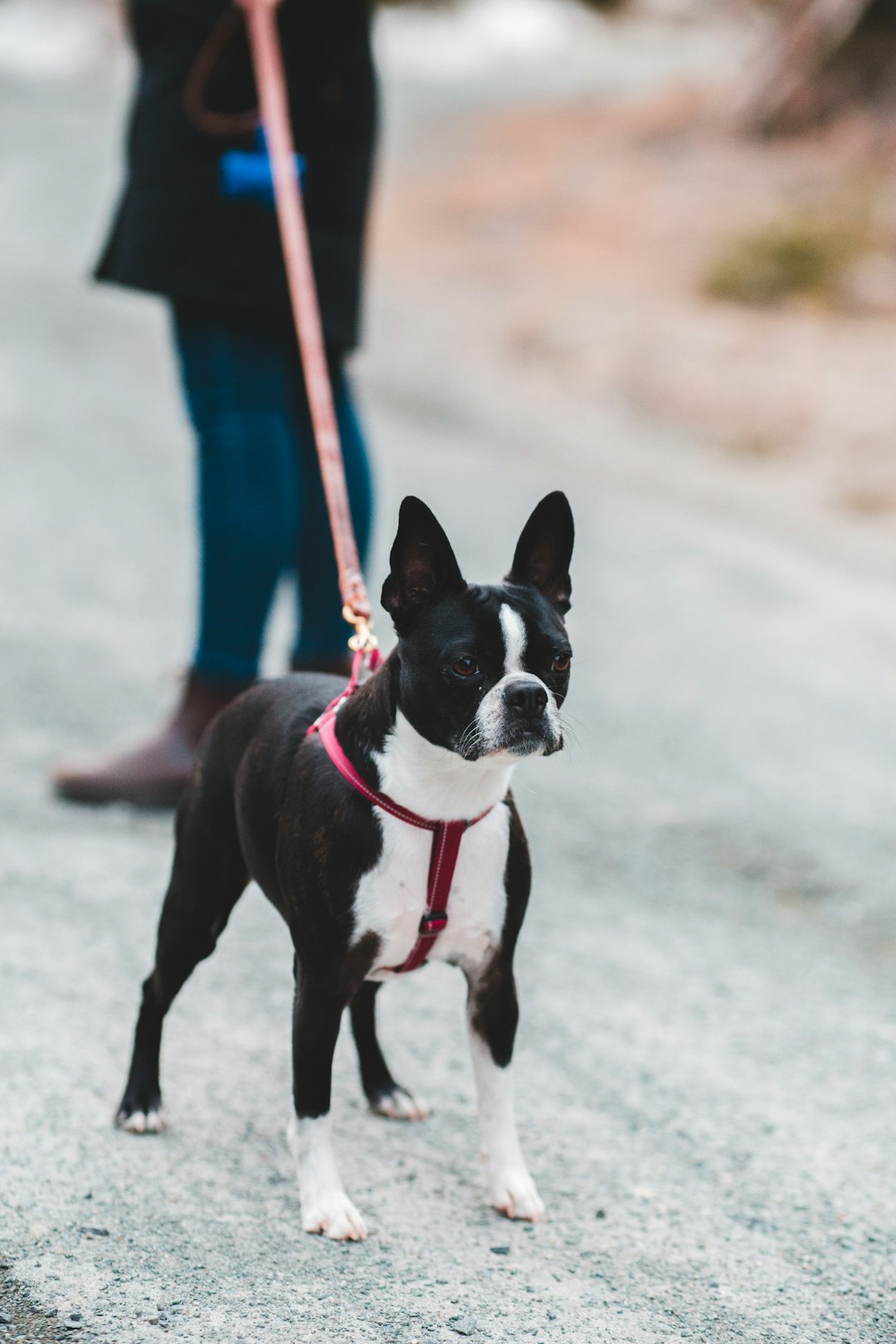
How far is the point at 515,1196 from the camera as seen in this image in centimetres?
225

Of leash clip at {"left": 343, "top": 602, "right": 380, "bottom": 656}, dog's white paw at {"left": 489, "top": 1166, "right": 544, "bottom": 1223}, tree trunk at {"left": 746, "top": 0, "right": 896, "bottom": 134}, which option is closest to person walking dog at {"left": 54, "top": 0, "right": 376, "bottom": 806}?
leash clip at {"left": 343, "top": 602, "right": 380, "bottom": 656}

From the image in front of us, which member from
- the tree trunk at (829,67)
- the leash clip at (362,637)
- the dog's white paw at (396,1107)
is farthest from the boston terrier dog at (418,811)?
the tree trunk at (829,67)

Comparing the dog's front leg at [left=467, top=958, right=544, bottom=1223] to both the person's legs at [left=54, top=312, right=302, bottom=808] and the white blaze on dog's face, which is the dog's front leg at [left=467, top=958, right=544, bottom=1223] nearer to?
the white blaze on dog's face

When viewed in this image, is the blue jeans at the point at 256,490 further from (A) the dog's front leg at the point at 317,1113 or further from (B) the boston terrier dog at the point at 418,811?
(A) the dog's front leg at the point at 317,1113

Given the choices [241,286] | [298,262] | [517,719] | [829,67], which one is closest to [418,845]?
[517,719]

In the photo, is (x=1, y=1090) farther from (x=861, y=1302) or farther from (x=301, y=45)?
(x=301, y=45)

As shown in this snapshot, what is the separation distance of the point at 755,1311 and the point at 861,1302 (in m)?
0.17

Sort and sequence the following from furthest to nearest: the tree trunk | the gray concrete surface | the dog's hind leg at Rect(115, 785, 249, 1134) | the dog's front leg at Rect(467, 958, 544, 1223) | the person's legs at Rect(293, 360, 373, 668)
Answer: the tree trunk, the person's legs at Rect(293, 360, 373, 668), the dog's hind leg at Rect(115, 785, 249, 1134), the dog's front leg at Rect(467, 958, 544, 1223), the gray concrete surface

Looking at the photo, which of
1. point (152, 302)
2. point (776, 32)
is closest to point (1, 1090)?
point (152, 302)

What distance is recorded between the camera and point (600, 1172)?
A: 2.44 m

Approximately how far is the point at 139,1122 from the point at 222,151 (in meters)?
2.17

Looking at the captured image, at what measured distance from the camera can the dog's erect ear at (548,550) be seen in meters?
2.13

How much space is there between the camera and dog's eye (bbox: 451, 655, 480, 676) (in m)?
1.98

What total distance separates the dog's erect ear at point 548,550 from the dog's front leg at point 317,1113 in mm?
643
